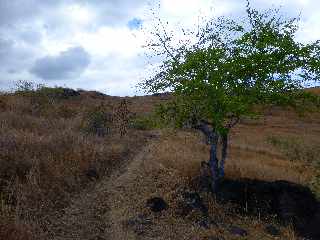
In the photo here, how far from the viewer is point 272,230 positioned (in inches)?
556

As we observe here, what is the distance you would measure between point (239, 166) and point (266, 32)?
6.13 m

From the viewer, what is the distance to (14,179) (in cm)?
1263

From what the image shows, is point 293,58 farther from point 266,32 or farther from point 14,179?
point 14,179

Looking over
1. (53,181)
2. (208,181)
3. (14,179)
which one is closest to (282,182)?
(208,181)

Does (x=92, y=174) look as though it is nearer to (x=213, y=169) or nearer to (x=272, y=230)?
(x=213, y=169)

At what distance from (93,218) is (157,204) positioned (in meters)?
2.08

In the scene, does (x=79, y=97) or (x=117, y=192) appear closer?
(x=117, y=192)

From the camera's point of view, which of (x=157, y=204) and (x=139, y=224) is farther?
(x=157, y=204)

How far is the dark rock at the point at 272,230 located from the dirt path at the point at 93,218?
14.6 feet

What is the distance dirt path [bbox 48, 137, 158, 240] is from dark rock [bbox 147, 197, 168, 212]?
3.20ft

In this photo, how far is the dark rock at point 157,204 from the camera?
1331 cm

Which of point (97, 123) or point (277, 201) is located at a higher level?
point (97, 123)

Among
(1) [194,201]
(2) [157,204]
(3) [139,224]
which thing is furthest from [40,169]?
(1) [194,201]

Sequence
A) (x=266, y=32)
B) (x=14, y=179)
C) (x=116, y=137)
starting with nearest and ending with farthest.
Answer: (x=14, y=179) < (x=266, y=32) < (x=116, y=137)
